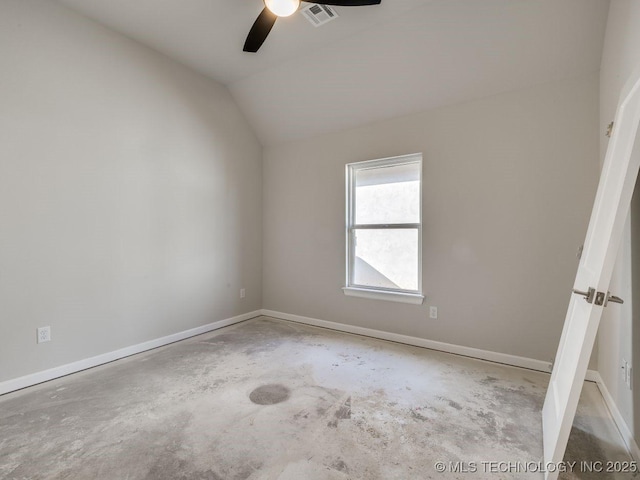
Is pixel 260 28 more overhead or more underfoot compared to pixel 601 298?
more overhead

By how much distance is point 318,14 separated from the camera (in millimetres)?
2523

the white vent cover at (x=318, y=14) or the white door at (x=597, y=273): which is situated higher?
the white vent cover at (x=318, y=14)

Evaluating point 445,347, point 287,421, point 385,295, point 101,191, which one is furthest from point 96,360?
point 445,347

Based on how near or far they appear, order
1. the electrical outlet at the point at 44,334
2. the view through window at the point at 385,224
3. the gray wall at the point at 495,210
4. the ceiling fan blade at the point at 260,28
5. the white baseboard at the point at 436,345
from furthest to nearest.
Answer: the view through window at the point at 385,224 < the white baseboard at the point at 436,345 < the gray wall at the point at 495,210 < the electrical outlet at the point at 44,334 < the ceiling fan blade at the point at 260,28

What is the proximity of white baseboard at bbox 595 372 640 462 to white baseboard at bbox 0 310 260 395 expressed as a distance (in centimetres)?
357

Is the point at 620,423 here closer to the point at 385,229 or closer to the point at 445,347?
the point at 445,347

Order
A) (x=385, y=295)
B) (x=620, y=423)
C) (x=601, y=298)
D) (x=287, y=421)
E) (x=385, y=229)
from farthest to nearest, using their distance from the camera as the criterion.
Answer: (x=385, y=229), (x=385, y=295), (x=287, y=421), (x=620, y=423), (x=601, y=298)

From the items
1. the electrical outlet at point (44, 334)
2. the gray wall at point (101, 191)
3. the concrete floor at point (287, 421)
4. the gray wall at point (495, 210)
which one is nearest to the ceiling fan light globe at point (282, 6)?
the gray wall at point (495, 210)

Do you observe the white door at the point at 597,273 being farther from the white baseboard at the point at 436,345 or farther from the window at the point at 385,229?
the window at the point at 385,229

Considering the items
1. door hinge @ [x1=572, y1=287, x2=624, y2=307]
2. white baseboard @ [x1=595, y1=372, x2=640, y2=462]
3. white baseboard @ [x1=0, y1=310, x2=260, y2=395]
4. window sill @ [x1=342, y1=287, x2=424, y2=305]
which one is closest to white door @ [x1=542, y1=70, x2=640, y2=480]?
door hinge @ [x1=572, y1=287, x2=624, y2=307]

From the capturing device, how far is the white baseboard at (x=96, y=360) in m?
2.25

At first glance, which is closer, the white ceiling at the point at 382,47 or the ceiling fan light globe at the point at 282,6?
the ceiling fan light globe at the point at 282,6

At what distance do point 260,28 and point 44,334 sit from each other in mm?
2856

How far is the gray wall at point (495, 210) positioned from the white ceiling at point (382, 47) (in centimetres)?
20
